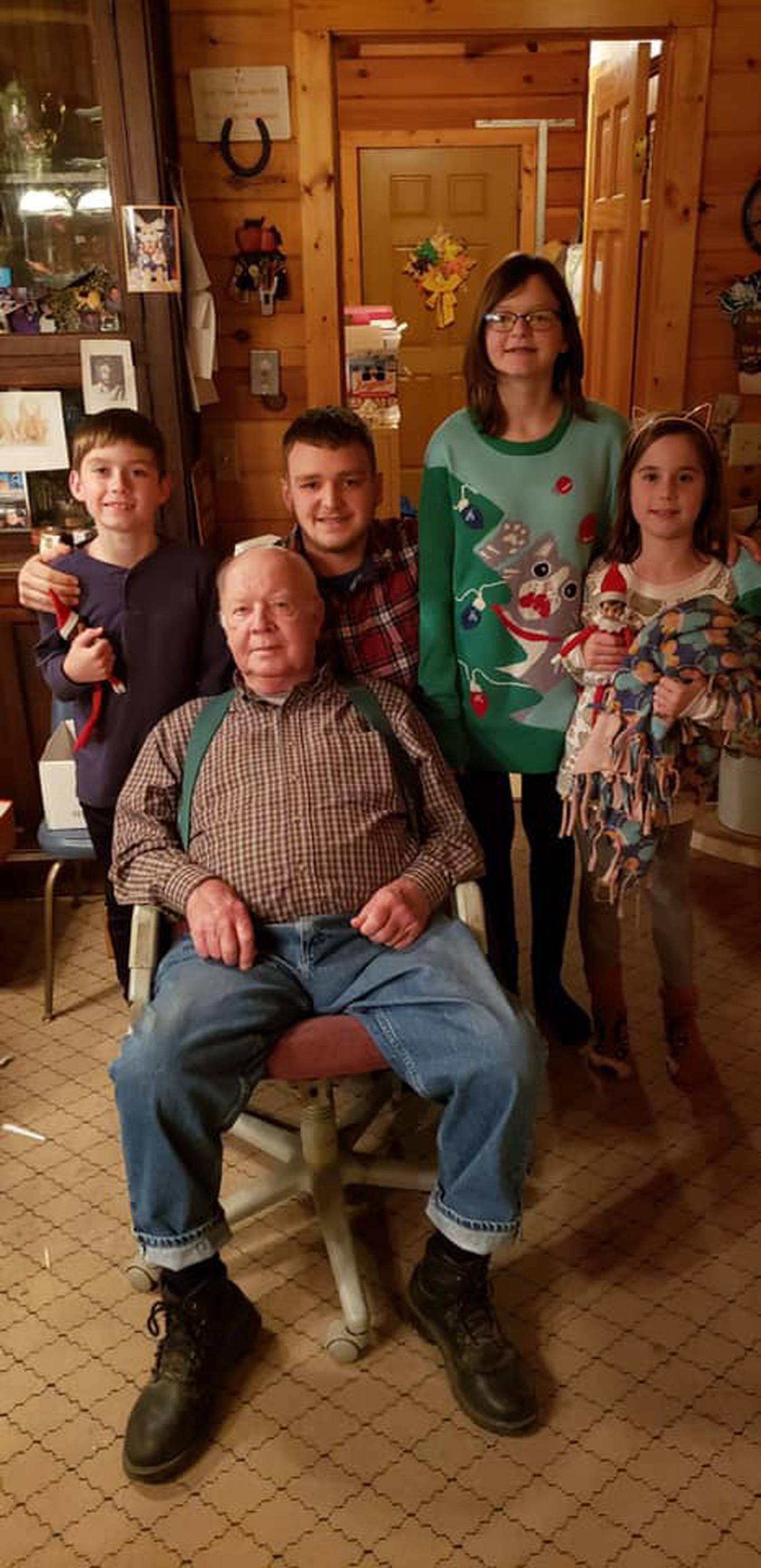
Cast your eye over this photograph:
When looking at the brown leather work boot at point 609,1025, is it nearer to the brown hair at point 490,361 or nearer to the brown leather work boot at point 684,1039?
the brown leather work boot at point 684,1039

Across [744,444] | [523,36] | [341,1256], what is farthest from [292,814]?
[523,36]

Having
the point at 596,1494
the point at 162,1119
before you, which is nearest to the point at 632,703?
the point at 162,1119

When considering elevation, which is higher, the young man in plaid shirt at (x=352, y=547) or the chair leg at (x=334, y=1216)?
the young man in plaid shirt at (x=352, y=547)

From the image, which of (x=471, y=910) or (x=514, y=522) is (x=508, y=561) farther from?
(x=471, y=910)

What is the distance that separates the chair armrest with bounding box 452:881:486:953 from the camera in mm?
1692

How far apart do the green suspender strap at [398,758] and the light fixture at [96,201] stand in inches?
57.9

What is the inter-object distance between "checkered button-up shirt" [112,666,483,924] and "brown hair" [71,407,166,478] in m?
0.45

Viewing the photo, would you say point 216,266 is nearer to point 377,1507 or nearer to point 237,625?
point 237,625

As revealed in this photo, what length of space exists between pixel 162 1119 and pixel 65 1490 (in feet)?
1.61

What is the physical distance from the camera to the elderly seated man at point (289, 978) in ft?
4.99

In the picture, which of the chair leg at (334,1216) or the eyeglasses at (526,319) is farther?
the eyeglasses at (526,319)

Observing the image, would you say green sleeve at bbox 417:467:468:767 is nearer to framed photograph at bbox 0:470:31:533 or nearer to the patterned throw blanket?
the patterned throw blanket

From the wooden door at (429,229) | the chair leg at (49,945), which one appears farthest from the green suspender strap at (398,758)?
the wooden door at (429,229)

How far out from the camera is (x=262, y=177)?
276 cm
